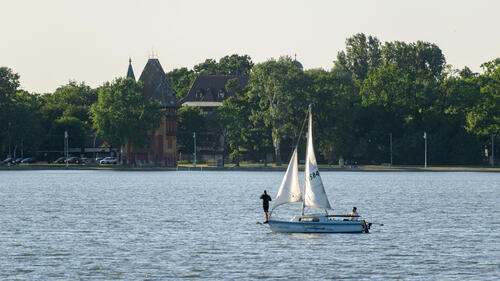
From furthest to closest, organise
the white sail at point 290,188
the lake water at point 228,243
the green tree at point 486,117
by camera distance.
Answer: the green tree at point 486,117 < the white sail at point 290,188 < the lake water at point 228,243

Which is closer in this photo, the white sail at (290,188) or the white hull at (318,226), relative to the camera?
the white sail at (290,188)

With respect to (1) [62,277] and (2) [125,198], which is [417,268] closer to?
(1) [62,277]

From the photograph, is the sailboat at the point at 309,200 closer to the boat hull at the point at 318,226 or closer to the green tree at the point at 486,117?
the boat hull at the point at 318,226

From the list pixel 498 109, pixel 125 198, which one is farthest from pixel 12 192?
pixel 498 109

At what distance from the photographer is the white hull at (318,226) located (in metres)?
63.7

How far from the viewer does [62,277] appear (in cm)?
4762

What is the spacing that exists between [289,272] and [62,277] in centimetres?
1220

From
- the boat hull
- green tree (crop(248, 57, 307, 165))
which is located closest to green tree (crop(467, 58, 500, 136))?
green tree (crop(248, 57, 307, 165))

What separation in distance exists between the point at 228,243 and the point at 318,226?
663 cm

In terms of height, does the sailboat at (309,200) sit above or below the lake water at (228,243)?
above

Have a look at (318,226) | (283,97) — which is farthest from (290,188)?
(283,97)

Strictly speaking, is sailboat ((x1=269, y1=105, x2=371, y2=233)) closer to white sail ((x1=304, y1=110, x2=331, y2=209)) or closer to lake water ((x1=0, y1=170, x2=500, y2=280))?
white sail ((x1=304, y1=110, x2=331, y2=209))

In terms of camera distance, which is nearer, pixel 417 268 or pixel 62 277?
pixel 62 277

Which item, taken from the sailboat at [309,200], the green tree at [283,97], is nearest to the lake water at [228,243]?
the sailboat at [309,200]
